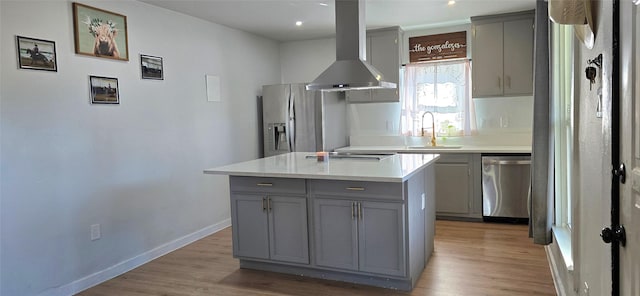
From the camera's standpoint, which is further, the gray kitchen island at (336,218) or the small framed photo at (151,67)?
the small framed photo at (151,67)

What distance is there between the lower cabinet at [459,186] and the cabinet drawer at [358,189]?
215 centimetres

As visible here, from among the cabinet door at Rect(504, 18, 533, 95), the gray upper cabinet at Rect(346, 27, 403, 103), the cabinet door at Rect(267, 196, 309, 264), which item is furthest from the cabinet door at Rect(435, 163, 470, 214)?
the cabinet door at Rect(267, 196, 309, 264)

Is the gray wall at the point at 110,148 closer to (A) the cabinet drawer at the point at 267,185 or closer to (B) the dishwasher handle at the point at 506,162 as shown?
(A) the cabinet drawer at the point at 267,185

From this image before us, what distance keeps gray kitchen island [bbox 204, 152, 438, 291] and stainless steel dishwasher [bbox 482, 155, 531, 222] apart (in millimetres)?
1331

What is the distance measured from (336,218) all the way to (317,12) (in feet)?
7.66

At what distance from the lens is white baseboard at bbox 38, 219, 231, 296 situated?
312cm

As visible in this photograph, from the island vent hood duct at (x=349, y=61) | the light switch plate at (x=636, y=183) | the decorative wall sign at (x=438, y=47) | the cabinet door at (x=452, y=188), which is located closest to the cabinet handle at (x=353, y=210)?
the island vent hood duct at (x=349, y=61)

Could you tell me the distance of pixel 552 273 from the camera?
10.3ft

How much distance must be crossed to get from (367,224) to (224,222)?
2483mm

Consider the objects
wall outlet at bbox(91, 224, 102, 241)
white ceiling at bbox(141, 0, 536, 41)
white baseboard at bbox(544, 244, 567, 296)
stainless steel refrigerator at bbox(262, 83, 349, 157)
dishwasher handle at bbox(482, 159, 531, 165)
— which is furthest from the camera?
stainless steel refrigerator at bbox(262, 83, 349, 157)

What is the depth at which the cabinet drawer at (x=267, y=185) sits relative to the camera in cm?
319

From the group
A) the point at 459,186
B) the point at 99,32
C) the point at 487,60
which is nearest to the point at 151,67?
the point at 99,32

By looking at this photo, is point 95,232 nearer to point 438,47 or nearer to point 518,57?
point 438,47

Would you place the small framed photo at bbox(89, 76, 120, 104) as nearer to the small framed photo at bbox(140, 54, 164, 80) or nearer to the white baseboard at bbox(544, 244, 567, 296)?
the small framed photo at bbox(140, 54, 164, 80)
